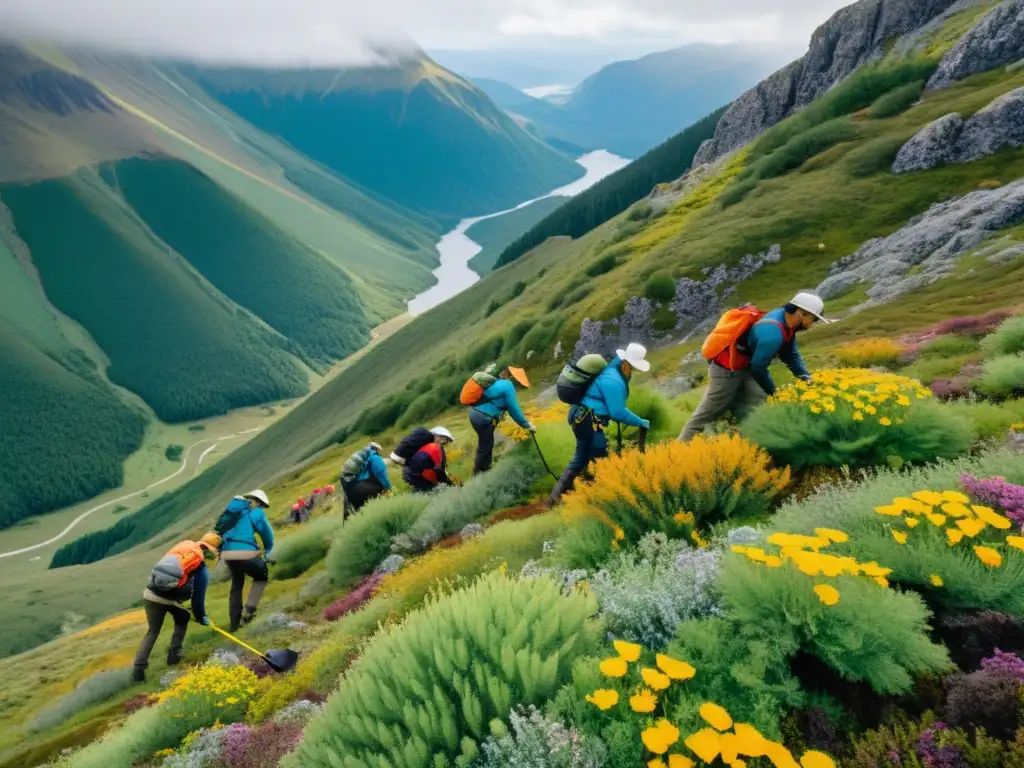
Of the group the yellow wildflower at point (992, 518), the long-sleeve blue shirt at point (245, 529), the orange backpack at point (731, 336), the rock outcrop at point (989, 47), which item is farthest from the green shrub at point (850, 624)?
the rock outcrop at point (989, 47)

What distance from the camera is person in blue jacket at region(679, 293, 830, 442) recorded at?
9.08 metres

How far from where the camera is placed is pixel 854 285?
2933 cm

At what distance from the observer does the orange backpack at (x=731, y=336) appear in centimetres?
962

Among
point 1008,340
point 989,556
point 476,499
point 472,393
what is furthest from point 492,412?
point 1008,340

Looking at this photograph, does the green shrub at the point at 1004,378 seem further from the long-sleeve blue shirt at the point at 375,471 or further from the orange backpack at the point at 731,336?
the long-sleeve blue shirt at the point at 375,471

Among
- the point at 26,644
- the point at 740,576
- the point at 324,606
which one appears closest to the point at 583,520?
the point at 740,576

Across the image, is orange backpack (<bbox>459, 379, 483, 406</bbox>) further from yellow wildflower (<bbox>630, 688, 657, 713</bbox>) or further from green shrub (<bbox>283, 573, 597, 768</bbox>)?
yellow wildflower (<bbox>630, 688, 657, 713</bbox>)

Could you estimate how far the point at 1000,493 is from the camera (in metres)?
5.37

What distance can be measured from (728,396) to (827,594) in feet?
20.5

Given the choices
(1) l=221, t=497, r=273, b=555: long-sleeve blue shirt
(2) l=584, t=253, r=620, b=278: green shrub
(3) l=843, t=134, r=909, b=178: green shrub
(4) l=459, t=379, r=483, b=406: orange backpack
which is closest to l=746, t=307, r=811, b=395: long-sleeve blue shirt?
(4) l=459, t=379, r=483, b=406: orange backpack

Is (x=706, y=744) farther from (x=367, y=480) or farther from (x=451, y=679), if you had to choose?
(x=367, y=480)

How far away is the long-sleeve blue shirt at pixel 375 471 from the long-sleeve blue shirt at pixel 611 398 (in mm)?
8029

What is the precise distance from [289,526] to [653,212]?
51.8m

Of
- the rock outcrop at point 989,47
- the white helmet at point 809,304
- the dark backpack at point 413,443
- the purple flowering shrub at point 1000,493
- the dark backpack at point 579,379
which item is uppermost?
the rock outcrop at point 989,47
